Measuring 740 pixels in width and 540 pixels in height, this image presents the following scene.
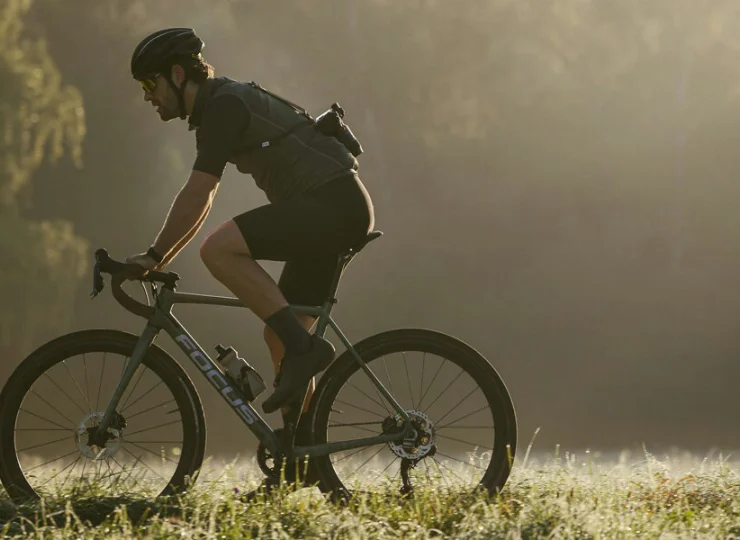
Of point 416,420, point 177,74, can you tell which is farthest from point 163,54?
point 416,420

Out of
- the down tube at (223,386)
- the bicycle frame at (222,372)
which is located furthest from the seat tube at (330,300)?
the down tube at (223,386)

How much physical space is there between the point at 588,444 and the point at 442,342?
12.9m

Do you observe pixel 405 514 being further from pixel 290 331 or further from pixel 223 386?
pixel 223 386

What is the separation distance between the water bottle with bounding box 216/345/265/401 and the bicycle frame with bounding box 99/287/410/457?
0.10 feet

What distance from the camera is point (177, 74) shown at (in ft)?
14.8

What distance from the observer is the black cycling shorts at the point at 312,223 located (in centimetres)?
437

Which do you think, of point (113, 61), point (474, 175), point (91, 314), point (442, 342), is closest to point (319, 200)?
point (442, 342)

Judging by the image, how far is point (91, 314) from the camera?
22391mm

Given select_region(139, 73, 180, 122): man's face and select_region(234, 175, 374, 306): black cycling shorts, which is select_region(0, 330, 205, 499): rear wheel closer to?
select_region(234, 175, 374, 306): black cycling shorts

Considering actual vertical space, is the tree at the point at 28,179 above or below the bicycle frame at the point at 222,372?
above

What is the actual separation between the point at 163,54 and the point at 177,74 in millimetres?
97

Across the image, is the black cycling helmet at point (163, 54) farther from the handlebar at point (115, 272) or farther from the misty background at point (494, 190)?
the misty background at point (494, 190)

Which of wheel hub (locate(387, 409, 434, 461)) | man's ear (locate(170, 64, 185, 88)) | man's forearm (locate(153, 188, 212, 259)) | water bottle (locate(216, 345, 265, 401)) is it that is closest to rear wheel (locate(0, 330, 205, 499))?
water bottle (locate(216, 345, 265, 401))

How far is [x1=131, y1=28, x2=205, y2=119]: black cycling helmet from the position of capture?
4473 mm
